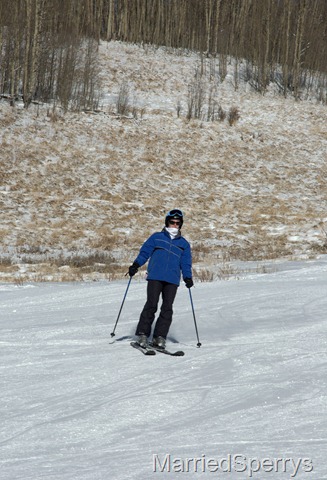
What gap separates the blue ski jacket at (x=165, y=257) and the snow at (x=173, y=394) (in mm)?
844

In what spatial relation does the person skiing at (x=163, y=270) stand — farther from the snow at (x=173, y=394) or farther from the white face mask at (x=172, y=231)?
the snow at (x=173, y=394)

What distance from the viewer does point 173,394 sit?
4.89m

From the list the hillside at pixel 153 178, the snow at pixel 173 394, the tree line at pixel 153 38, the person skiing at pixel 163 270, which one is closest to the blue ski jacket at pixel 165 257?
the person skiing at pixel 163 270

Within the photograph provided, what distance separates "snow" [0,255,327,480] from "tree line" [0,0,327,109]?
2059 centimetres

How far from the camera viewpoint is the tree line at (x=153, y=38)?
26.6m

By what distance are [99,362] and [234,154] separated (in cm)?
2194

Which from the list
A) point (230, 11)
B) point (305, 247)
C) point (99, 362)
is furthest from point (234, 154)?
point (99, 362)

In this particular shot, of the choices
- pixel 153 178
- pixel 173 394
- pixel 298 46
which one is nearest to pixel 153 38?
pixel 298 46

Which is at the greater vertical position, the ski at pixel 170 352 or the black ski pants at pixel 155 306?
the black ski pants at pixel 155 306

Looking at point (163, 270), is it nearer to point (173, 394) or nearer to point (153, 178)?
point (173, 394)

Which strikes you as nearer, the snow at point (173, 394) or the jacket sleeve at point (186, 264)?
the snow at point (173, 394)

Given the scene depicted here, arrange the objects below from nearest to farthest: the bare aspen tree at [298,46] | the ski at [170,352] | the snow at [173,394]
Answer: the snow at [173,394] → the ski at [170,352] → the bare aspen tree at [298,46]

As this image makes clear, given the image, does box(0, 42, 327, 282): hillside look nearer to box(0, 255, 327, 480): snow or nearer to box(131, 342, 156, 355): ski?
box(0, 255, 327, 480): snow

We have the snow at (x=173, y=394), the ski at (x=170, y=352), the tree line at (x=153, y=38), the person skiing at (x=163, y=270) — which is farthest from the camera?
the tree line at (x=153, y=38)
